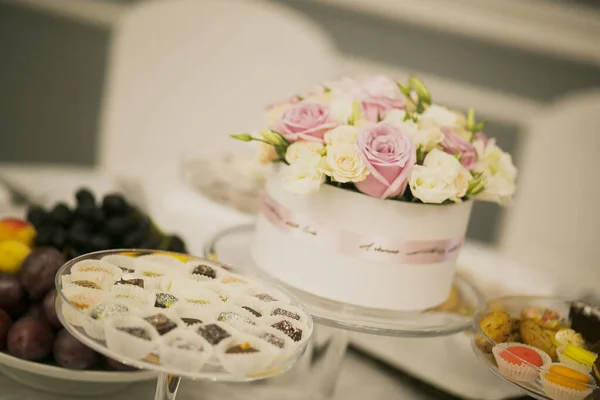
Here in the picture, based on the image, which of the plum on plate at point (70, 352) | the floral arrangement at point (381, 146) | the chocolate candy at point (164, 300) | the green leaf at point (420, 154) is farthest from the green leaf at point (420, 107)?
the plum on plate at point (70, 352)

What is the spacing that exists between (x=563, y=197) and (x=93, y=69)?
186 cm

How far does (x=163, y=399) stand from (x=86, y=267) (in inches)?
6.7

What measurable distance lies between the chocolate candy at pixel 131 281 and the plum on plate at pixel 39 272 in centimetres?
20

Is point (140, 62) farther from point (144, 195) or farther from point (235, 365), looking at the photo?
point (235, 365)

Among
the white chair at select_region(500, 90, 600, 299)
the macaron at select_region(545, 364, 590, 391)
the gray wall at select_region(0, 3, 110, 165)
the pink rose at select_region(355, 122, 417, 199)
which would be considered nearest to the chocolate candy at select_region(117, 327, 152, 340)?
the pink rose at select_region(355, 122, 417, 199)

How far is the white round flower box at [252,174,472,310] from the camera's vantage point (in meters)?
0.82

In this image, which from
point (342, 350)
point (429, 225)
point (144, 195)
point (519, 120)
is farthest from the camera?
point (519, 120)

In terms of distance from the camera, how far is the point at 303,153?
0.80m

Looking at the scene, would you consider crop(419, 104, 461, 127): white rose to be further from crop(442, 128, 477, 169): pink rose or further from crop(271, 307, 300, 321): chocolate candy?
crop(271, 307, 300, 321): chocolate candy

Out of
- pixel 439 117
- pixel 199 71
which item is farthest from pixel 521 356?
pixel 199 71

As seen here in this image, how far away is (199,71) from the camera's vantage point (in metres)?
2.12

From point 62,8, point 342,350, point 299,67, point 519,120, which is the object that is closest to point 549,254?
point 519,120

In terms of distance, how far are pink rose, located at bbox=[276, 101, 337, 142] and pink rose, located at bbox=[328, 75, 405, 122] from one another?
0.07 m

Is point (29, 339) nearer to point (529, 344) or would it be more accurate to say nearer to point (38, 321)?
point (38, 321)
